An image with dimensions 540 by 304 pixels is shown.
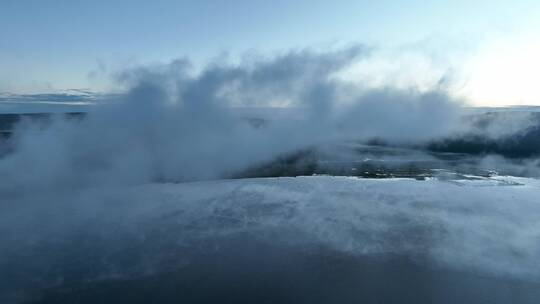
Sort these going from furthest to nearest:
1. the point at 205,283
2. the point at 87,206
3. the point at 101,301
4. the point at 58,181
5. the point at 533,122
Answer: the point at 533,122 < the point at 58,181 < the point at 87,206 < the point at 205,283 < the point at 101,301

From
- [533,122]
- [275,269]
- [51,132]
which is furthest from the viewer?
[533,122]

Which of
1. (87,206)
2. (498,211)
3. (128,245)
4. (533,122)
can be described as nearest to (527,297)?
(498,211)

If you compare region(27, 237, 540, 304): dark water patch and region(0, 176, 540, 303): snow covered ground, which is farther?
region(0, 176, 540, 303): snow covered ground

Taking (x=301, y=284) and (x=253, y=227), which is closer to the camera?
(x=301, y=284)

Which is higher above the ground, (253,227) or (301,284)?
(253,227)

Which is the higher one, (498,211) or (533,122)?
(533,122)

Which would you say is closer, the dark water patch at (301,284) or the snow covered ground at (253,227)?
the dark water patch at (301,284)

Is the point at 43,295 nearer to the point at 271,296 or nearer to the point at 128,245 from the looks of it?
the point at 128,245

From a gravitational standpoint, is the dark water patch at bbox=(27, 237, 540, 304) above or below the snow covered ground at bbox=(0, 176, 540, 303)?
below
